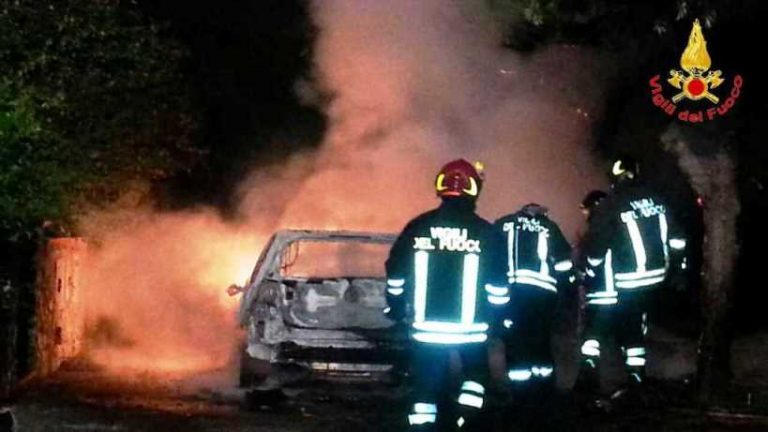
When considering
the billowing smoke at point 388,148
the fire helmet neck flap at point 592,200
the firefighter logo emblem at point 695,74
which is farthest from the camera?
the billowing smoke at point 388,148

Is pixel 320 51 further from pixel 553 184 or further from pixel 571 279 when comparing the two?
pixel 571 279

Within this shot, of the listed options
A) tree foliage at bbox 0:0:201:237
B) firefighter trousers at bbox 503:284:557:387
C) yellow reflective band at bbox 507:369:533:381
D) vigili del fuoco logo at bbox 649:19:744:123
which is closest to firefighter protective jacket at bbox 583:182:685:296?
firefighter trousers at bbox 503:284:557:387

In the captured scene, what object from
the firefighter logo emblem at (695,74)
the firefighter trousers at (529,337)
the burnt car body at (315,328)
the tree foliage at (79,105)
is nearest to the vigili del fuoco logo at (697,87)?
the firefighter logo emblem at (695,74)

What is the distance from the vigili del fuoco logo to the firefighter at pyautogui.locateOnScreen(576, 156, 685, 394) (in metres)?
1.20

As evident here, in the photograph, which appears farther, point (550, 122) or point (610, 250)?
point (550, 122)

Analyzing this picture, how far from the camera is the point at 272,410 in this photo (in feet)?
31.4

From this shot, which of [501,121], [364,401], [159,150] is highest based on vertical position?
[501,121]

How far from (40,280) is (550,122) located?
979 cm

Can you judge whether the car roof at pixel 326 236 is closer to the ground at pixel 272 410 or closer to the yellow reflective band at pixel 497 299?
the ground at pixel 272 410

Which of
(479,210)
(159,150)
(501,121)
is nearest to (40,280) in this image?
(159,150)

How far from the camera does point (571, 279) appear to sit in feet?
34.1

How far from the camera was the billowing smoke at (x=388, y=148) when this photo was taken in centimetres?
1531

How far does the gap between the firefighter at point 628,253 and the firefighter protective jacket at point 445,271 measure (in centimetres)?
211

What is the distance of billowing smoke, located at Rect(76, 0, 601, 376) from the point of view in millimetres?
15312
